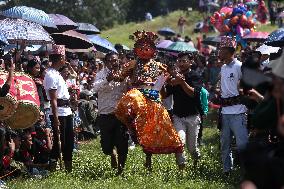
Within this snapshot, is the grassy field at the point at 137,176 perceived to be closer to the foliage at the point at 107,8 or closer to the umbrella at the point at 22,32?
the umbrella at the point at 22,32

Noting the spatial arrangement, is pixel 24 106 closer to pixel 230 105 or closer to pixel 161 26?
pixel 230 105

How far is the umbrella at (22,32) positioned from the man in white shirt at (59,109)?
4.87 ft

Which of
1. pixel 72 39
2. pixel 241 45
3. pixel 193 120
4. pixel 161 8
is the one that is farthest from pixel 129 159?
pixel 161 8

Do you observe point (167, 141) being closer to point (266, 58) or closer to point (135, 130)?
point (135, 130)

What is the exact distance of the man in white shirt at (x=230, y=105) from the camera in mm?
8789

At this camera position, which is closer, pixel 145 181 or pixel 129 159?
pixel 145 181

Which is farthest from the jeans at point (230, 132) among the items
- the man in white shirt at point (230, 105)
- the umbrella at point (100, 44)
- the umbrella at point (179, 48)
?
the umbrella at point (179, 48)

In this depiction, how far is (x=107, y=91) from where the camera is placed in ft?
31.4

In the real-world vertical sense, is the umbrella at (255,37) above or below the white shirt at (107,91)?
below

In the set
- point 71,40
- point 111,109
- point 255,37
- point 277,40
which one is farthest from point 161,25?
point 111,109

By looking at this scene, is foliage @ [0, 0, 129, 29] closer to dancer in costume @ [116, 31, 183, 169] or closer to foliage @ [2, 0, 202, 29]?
foliage @ [2, 0, 202, 29]

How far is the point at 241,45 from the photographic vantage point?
18125 mm

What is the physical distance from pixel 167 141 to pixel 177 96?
2.84ft

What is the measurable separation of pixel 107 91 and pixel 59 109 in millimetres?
806
